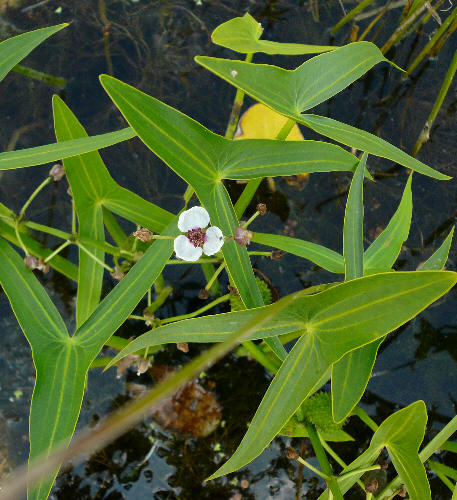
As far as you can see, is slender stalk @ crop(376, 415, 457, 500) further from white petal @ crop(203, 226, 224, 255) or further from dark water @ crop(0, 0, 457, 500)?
white petal @ crop(203, 226, 224, 255)

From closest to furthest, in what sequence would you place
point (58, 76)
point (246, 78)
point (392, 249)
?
point (246, 78)
point (392, 249)
point (58, 76)

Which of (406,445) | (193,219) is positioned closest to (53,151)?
(193,219)

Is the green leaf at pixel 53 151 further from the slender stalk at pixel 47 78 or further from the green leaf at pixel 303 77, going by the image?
the slender stalk at pixel 47 78

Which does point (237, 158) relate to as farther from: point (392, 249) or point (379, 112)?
point (379, 112)

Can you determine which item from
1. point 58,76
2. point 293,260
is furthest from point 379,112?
point 58,76

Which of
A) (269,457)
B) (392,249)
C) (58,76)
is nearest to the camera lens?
(392,249)

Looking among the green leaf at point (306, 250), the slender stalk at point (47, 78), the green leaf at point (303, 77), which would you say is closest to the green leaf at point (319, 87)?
the green leaf at point (303, 77)

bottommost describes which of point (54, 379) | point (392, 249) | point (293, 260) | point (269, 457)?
point (269, 457)
